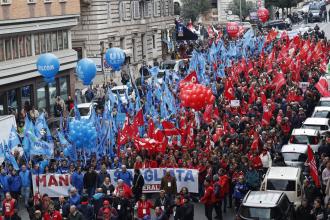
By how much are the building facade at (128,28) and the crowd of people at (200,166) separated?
1810cm

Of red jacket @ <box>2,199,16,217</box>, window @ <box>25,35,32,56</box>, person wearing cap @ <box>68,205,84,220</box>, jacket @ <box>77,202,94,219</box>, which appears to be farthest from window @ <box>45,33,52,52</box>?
person wearing cap @ <box>68,205,84,220</box>

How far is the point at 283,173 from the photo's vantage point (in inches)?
893

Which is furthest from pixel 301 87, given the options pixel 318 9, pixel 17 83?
pixel 318 9

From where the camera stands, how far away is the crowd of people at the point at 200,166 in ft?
66.7

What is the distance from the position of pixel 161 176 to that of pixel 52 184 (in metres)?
3.04

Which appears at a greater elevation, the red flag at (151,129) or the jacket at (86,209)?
the red flag at (151,129)

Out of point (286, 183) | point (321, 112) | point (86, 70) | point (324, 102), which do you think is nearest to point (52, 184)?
point (286, 183)

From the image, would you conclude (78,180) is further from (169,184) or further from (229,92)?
(229,92)

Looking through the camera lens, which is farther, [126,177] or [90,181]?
[126,177]

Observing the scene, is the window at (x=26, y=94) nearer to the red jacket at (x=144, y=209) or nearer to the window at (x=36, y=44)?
the window at (x=36, y=44)

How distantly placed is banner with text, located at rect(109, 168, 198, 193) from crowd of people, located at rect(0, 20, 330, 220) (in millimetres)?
179

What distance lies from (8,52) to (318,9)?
59.7 meters

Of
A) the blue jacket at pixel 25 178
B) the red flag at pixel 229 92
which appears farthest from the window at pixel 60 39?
the blue jacket at pixel 25 178

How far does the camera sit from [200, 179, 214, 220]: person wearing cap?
72.0 ft
